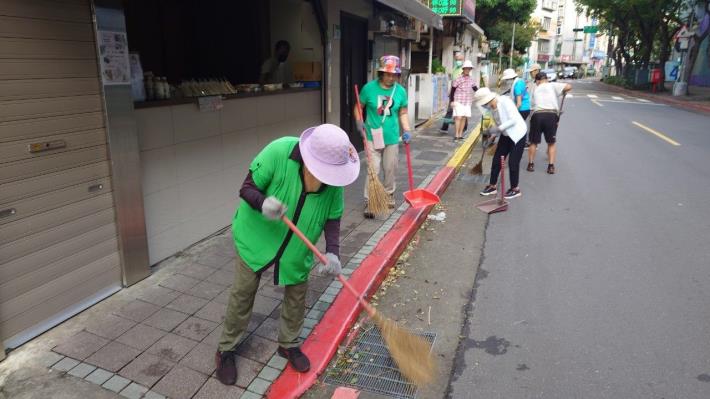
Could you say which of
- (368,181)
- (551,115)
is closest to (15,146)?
(368,181)

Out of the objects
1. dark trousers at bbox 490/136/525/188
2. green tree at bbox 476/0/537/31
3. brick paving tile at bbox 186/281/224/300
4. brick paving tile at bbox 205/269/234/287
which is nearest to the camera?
brick paving tile at bbox 186/281/224/300

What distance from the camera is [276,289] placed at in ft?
13.7

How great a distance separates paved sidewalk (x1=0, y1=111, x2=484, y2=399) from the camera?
2.94m

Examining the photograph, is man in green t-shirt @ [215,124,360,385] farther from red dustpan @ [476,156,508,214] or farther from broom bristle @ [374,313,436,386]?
red dustpan @ [476,156,508,214]

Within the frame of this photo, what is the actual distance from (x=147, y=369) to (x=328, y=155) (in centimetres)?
177

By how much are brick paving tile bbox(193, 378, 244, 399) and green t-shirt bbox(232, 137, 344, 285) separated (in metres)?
0.70

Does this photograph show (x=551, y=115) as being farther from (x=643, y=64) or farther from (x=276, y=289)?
(x=643, y=64)

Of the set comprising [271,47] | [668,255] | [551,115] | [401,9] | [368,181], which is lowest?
[668,255]

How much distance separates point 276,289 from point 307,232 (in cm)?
149

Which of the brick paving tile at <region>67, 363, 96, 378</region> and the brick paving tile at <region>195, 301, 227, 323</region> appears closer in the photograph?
the brick paving tile at <region>67, 363, 96, 378</region>

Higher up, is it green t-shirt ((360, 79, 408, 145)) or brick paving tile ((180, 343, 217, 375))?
green t-shirt ((360, 79, 408, 145))

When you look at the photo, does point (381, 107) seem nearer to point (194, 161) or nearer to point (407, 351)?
point (194, 161)

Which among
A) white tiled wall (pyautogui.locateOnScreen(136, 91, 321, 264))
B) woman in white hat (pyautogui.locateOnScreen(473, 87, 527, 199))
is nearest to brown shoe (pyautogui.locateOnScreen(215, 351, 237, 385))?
white tiled wall (pyautogui.locateOnScreen(136, 91, 321, 264))

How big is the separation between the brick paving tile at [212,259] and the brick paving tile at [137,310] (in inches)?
31.3
